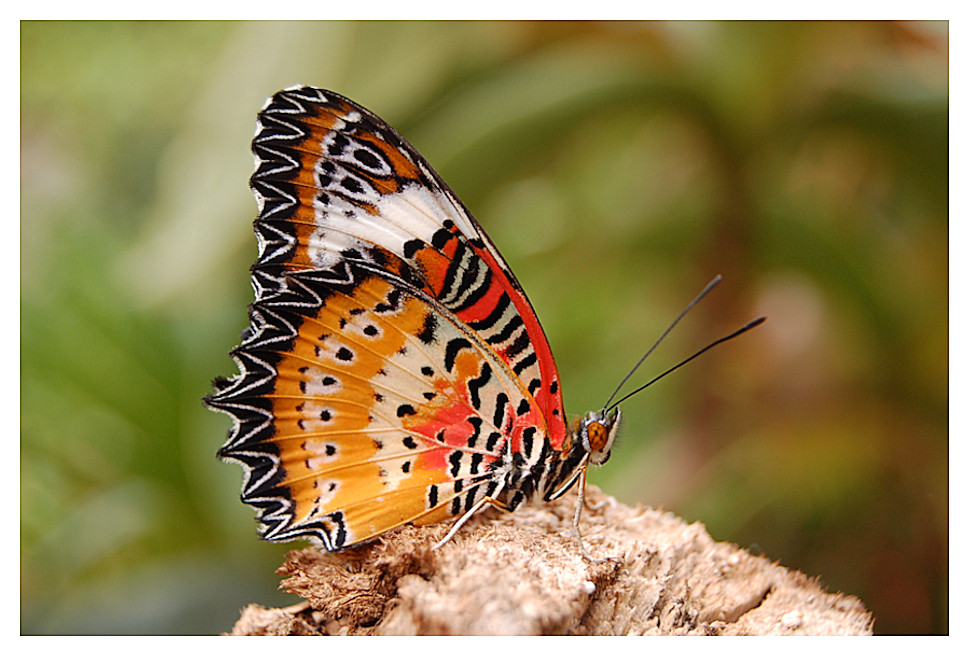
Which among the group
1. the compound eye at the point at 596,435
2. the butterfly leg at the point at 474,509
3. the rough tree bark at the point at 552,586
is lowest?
the rough tree bark at the point at 552,586

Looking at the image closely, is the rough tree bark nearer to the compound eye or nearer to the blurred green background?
the compound eye

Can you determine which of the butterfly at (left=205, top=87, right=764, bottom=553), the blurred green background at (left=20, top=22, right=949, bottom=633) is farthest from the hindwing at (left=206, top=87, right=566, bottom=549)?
the blurred green background at (left=20, top=22, right=949, bottom=633)

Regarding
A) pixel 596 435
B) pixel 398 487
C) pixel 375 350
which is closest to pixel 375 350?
pixel 375 350

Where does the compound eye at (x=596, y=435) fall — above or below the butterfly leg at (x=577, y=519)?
above

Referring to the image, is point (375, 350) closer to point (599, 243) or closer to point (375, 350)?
point (375, 350)

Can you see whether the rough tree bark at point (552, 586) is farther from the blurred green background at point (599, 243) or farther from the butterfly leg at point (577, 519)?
the blurred green background at point (599, 243)

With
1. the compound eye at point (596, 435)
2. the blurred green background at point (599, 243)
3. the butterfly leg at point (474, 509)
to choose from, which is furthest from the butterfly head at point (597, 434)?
the blurred green background at point (599, 243)
